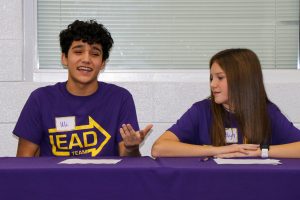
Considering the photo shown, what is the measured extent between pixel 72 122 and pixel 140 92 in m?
0.82

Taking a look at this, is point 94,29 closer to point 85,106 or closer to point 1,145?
point 85,106

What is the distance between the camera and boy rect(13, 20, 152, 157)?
1.83 meters

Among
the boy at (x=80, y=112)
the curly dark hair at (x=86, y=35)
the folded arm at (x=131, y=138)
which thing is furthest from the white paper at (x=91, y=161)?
the curly dark hair at (x=86, y=35)

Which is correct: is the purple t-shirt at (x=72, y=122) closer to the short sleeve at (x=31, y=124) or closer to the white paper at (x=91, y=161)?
the short sleeve at (x=31, y=124)

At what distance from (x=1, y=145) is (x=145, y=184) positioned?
160cm

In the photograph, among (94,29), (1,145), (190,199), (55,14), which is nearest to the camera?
(190,199)

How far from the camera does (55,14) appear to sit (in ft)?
9.05

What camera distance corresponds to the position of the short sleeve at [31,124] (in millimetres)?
1862

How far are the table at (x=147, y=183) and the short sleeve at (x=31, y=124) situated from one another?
656mm

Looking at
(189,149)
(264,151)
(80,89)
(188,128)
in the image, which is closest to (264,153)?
(264,151)

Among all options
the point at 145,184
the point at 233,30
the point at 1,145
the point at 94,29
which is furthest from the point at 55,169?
the point at 233,30

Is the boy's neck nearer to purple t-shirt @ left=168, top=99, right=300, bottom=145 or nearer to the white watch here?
purple t-shirt @ left=168, top=99, right=300, bottom=145

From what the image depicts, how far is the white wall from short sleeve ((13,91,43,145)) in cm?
71

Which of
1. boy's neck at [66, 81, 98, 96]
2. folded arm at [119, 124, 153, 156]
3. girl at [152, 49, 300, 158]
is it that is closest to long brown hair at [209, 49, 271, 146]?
girl at [152, 49, 300, 158]
